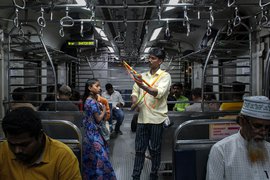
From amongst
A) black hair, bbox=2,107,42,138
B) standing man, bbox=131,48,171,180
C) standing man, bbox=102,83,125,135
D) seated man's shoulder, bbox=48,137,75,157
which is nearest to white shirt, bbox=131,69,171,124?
standing man, bbox=131,48,171,180

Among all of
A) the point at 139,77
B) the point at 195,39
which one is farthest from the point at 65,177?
the point at 195,39

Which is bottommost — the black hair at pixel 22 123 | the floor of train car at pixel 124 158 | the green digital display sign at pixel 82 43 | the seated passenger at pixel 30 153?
the floor of train car at pixel 124 158

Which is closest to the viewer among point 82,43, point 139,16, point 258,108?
point 258,108

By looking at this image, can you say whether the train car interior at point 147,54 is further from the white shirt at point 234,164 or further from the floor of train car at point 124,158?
the white shirt at point 234,164

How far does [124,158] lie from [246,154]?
420 cm

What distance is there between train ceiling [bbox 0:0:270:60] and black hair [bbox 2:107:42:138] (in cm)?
256

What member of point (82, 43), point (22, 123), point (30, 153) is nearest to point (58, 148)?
point (30, 153)

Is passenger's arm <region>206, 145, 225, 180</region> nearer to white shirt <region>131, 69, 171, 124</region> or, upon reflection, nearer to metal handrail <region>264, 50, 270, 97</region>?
metal handrail <region>264, 50, 270, 97</region>

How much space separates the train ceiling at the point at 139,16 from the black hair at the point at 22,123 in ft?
8.40

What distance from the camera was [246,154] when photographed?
84.1 inches

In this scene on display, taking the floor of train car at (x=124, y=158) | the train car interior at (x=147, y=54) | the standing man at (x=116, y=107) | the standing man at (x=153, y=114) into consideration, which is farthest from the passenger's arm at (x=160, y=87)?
the standing man at (x=116, y=107)

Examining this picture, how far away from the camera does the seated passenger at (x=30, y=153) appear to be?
164 centimetres

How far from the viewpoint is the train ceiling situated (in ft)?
14.1

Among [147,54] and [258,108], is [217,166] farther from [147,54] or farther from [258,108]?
[147,54]
